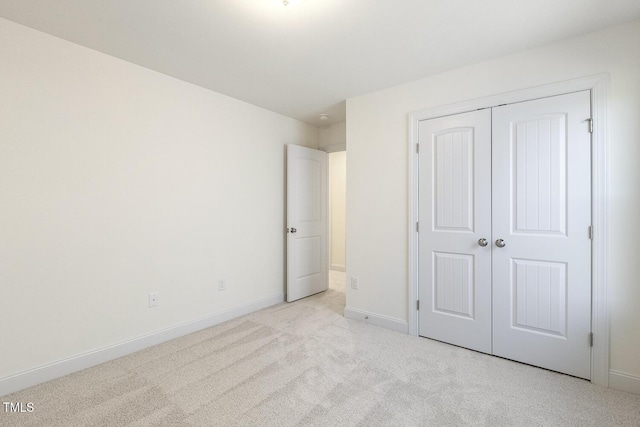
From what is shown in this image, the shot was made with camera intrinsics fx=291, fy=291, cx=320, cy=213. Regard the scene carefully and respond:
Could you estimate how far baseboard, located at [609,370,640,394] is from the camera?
1.87m

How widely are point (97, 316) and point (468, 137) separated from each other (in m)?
3.32

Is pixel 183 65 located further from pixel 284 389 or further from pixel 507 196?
pixel 507 196

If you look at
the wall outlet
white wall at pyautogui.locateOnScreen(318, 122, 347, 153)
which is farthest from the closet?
the wall outlet

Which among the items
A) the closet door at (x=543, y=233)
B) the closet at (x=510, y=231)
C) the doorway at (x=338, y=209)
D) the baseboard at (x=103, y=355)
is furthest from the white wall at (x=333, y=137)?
the baseboard at (x=103, y=355)

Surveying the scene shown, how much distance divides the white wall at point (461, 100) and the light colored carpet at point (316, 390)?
19.8 inches

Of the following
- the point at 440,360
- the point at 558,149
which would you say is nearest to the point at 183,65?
the point at 558,149

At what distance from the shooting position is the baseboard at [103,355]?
191 cm

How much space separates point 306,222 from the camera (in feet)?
12.9

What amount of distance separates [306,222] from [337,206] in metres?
1.96

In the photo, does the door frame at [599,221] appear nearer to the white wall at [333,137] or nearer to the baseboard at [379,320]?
the baseboard at [379,320]

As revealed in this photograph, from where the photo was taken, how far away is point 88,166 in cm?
221

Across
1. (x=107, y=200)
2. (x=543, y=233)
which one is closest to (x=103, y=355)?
(x=107, y=200)

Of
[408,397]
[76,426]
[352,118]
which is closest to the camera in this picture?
[76,426]

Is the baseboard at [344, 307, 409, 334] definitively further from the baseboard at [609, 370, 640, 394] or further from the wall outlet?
the wall outlet
